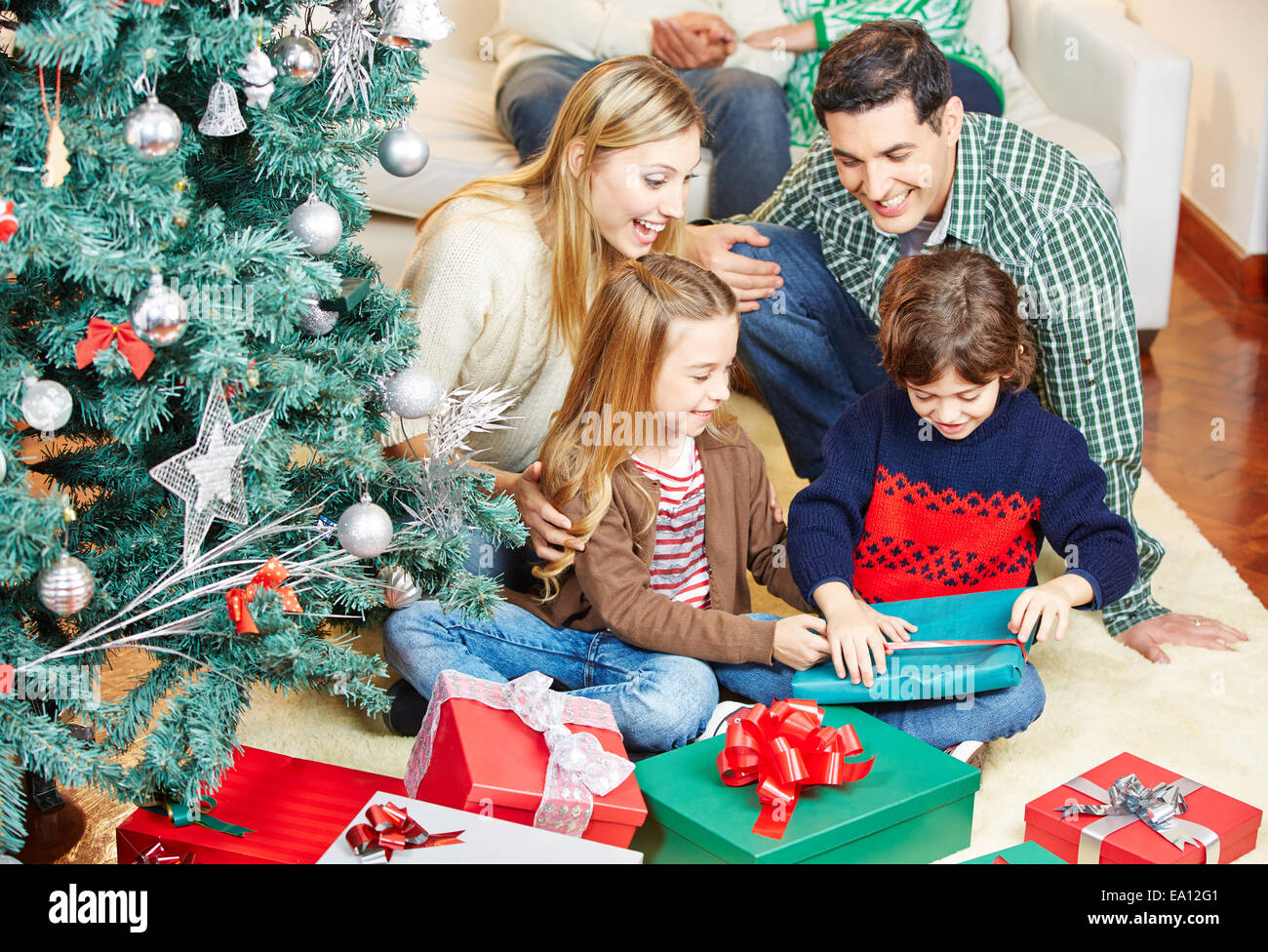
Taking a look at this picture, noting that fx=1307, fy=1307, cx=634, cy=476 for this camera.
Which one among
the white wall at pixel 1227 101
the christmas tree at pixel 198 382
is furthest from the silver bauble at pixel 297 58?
the white wall at pixel 1227 101

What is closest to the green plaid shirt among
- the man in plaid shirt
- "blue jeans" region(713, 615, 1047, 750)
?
the man in plaid shirt

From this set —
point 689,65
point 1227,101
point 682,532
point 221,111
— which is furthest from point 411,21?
point 1227,101

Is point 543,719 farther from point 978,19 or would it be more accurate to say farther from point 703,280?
point 978,19

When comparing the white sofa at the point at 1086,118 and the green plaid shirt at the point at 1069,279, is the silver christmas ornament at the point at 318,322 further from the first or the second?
the white sofa at the point at 1086,118

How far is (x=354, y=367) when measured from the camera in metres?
1.31

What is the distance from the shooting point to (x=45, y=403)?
112 centimetres

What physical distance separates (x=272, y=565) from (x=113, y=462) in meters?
0.23

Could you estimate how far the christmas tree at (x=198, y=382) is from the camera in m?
1.10

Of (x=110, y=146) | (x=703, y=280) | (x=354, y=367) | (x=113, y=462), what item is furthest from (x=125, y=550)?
(x=703, y=280)

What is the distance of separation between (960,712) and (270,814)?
805mm

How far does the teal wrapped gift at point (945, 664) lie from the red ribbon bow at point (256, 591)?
24.0 inches

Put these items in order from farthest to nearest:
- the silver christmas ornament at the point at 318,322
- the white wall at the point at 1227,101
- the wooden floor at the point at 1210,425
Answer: the white wall at the point at 1227,101, the wooden floor at the point at 1210,425, the silver christmas ornament at the point at 318,322

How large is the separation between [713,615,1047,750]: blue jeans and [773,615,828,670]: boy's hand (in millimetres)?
34

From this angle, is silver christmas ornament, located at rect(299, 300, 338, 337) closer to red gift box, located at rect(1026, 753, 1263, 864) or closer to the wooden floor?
the wooden floor
